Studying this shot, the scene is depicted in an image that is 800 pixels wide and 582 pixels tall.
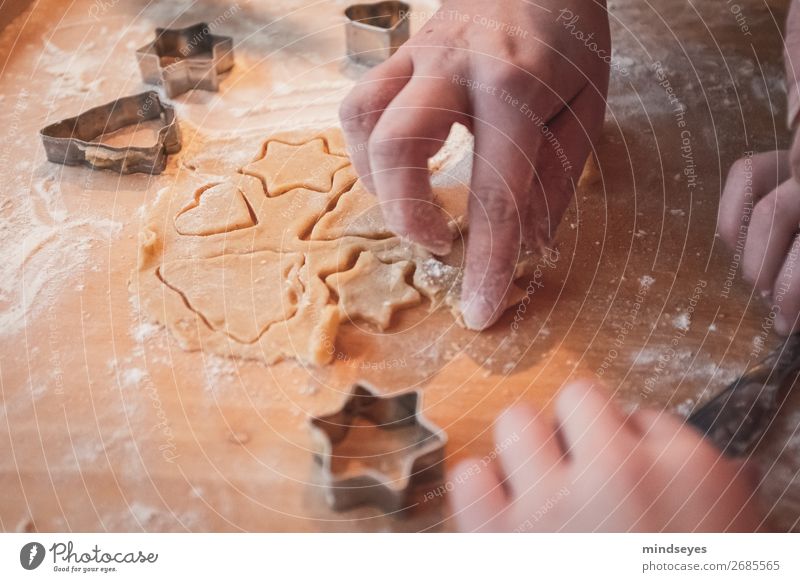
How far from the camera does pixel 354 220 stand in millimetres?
886

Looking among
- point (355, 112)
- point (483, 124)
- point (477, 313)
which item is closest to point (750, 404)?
point (477, 313)

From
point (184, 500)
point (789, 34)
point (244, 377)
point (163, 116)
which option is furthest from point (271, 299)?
point (789, 34)

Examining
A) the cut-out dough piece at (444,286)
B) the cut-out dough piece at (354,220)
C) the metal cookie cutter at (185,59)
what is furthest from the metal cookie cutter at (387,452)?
the metal cookie cutter at (185,59)

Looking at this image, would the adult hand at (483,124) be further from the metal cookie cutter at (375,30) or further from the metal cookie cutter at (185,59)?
the metal cookie cutter at (185,59)

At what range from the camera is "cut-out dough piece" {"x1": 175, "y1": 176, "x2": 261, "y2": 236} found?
2.86 ft

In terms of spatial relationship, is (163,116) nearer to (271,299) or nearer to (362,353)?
(271,299)

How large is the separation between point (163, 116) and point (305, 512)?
23.8 inches

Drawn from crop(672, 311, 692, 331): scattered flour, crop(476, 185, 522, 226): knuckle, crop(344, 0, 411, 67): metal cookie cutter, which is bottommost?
crop(672, 311, 692, 331): scattered flour

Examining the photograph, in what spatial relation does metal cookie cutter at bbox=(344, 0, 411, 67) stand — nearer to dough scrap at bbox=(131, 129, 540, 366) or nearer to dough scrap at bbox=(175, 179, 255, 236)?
dough scrap at bbox=(131, 129, 540, 366)

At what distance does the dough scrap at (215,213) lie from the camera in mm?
873
